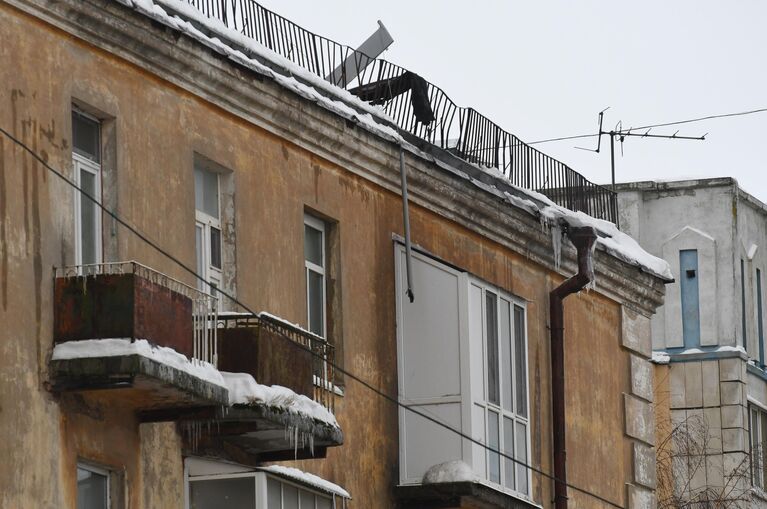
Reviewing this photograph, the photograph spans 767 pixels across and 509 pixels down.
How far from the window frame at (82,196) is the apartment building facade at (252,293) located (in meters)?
0.03

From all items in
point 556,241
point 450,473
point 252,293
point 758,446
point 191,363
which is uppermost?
point 556,241

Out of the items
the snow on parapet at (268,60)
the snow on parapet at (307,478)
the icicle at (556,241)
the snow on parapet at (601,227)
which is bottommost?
the snow on parapet at (307,478)

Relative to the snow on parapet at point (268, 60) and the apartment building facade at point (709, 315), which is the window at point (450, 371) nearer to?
the snow on parapet at point (268, 60)

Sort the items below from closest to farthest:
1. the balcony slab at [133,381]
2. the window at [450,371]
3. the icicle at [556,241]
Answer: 1. the balcony slab at [133,381]
2. the window at [450,371]
3. the icicle at [556,241]

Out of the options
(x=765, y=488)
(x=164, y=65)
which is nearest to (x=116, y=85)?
(x=164, y=65)

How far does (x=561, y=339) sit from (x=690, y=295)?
14.3m

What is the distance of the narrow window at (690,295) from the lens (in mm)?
39250

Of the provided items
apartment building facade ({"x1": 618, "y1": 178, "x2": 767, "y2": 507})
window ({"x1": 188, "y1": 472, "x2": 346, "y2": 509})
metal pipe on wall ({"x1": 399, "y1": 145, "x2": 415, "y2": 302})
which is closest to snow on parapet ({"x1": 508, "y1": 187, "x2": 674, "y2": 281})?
metal pipe on wall ({"x1": 399, "y1": 145, "x2": 415, "y2": 302})

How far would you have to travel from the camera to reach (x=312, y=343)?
19250mm

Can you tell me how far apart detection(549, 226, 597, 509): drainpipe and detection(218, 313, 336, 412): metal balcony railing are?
497cm

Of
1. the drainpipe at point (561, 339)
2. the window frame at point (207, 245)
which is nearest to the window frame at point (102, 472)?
the window frame at point (207, 245)

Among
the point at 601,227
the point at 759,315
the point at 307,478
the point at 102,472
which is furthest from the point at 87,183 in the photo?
the point at 759,315

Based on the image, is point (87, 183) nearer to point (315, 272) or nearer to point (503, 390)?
point (315, 272)

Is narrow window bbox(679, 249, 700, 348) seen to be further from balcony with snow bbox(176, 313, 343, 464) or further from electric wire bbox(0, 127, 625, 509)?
balcony with snow bbox(176, 313, 343, 464)
